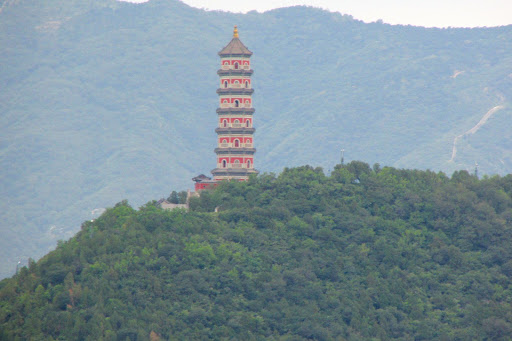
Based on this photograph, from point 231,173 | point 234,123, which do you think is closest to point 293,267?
point 231,173

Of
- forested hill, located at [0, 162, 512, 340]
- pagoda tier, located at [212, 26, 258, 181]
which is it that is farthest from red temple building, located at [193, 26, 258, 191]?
forested hill, located at [0, 162, 512, 340]

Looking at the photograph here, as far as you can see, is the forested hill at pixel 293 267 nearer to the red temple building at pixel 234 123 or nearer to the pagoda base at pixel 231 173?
the pagoda base at pixel 231 173

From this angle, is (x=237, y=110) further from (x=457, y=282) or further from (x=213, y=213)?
(x=457, y=282)

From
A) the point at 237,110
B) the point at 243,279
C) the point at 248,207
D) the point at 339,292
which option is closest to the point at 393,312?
the point at 339,292

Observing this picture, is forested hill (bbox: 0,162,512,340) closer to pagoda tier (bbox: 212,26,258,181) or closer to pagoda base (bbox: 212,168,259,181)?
pagoda base (bbox: 212,168,259,181)

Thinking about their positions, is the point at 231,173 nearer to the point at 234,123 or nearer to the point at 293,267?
the point at 234,123

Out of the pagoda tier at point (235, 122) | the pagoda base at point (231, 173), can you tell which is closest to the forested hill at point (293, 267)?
the pagoda base at point (231, 173)
